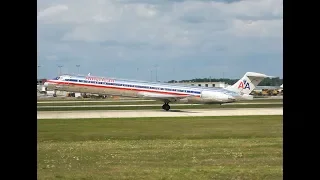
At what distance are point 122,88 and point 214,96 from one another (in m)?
7.02

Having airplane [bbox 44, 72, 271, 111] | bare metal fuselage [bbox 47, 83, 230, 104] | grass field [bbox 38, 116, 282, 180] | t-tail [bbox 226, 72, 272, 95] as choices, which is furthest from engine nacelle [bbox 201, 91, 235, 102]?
grass field [bbox 38, 116, 282, 180]

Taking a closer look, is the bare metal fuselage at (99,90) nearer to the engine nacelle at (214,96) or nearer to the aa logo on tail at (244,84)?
the engine nacelle at (214,96)

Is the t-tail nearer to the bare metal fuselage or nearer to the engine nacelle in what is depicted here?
the engine nacelle

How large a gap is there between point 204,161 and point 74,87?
80.3 feet

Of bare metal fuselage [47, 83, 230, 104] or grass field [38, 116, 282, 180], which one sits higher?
bare metal fuselage [47, 83, 230, 104]

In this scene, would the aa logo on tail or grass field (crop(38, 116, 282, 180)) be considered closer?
grass field (crop(38, 116, 282, 180))

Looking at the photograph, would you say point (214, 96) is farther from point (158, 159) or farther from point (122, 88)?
point (158, 159)

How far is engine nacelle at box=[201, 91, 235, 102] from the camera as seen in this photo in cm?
3259

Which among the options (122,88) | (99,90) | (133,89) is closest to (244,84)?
(133,89)

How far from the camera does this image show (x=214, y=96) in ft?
108

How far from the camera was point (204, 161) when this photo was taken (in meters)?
7.55
